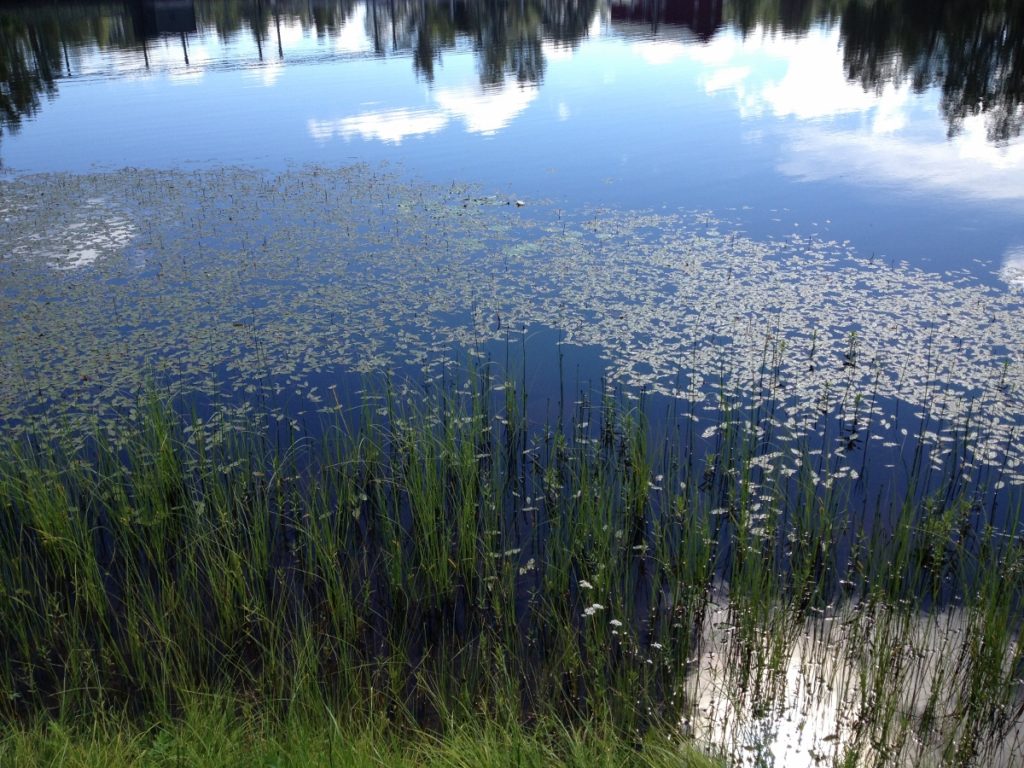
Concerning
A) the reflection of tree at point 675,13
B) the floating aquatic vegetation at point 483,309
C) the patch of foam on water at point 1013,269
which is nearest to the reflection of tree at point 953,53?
the reflection of tree at point 675,13

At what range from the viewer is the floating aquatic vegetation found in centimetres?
496

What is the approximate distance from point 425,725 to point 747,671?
118cm

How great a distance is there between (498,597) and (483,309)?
301 cm

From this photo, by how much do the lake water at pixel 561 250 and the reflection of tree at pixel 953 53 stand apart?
0.41ft

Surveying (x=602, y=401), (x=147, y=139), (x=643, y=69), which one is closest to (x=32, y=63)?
(x=147, y=139)

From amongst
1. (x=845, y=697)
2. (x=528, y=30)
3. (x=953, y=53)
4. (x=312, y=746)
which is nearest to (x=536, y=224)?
(x=845, y=697)

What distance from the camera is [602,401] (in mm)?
4992

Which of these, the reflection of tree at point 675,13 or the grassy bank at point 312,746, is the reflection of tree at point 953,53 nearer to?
the reflection of tree at point 675,13

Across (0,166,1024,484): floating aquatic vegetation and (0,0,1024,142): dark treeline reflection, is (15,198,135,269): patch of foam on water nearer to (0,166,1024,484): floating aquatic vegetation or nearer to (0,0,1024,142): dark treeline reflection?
(0,166,1024,484): floating aquatic vegetation

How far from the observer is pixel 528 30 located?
2525 cm

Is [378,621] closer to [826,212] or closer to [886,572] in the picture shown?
[886,572]

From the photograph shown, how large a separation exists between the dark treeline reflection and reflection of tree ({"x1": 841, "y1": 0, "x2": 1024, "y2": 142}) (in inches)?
1.3

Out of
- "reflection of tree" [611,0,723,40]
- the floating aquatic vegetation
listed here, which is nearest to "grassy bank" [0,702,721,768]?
the floating aquatic vegetation

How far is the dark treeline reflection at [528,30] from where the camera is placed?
15.2 meters
